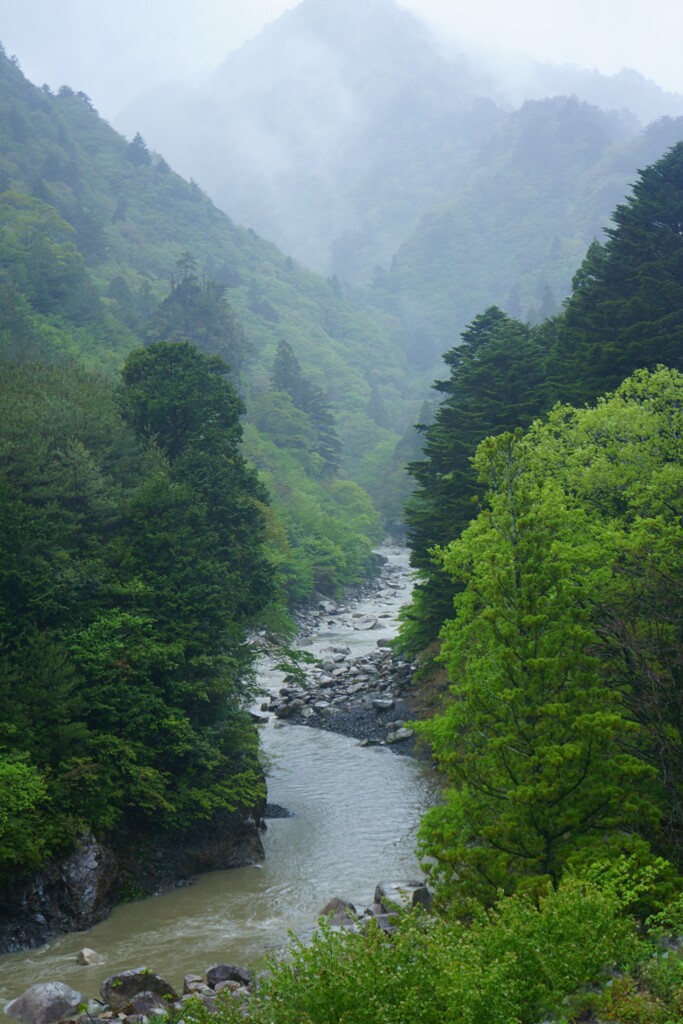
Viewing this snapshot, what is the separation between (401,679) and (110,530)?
17265mm

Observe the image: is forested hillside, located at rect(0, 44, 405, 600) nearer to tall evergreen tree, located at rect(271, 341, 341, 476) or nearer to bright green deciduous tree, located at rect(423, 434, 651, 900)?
tall evergreen tree, located at rect(271, 341, 341, 476)

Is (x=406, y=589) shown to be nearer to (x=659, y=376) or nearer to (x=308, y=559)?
(x=308, y=559)

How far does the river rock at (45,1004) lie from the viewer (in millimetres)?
14781

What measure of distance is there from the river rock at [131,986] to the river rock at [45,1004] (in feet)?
1.56

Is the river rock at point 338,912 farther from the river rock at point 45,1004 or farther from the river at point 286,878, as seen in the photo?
the river rock at point 45,1004

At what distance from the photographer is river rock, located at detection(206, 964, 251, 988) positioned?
15.8 metres

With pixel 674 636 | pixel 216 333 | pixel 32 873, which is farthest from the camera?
pixel 216 333

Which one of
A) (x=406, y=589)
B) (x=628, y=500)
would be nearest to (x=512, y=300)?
(x=406, y=589)

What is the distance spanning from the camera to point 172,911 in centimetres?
2066

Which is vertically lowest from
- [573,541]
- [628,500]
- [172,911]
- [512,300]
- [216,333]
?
[172,911]

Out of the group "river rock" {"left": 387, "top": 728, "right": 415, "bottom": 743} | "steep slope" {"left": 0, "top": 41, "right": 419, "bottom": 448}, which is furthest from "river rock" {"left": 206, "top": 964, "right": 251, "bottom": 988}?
"steep slope" {"left": 0, "top": 41, "right": 419, "bottom": 448}

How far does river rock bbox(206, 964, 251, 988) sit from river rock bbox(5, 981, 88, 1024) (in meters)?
2.28

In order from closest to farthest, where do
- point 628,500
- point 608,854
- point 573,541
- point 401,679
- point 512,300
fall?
point 608,854 < point 573,541 < point 628,500 < point 401,679 < point 512,300

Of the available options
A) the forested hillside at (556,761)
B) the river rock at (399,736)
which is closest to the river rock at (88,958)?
the forested hillside at (556,761)
